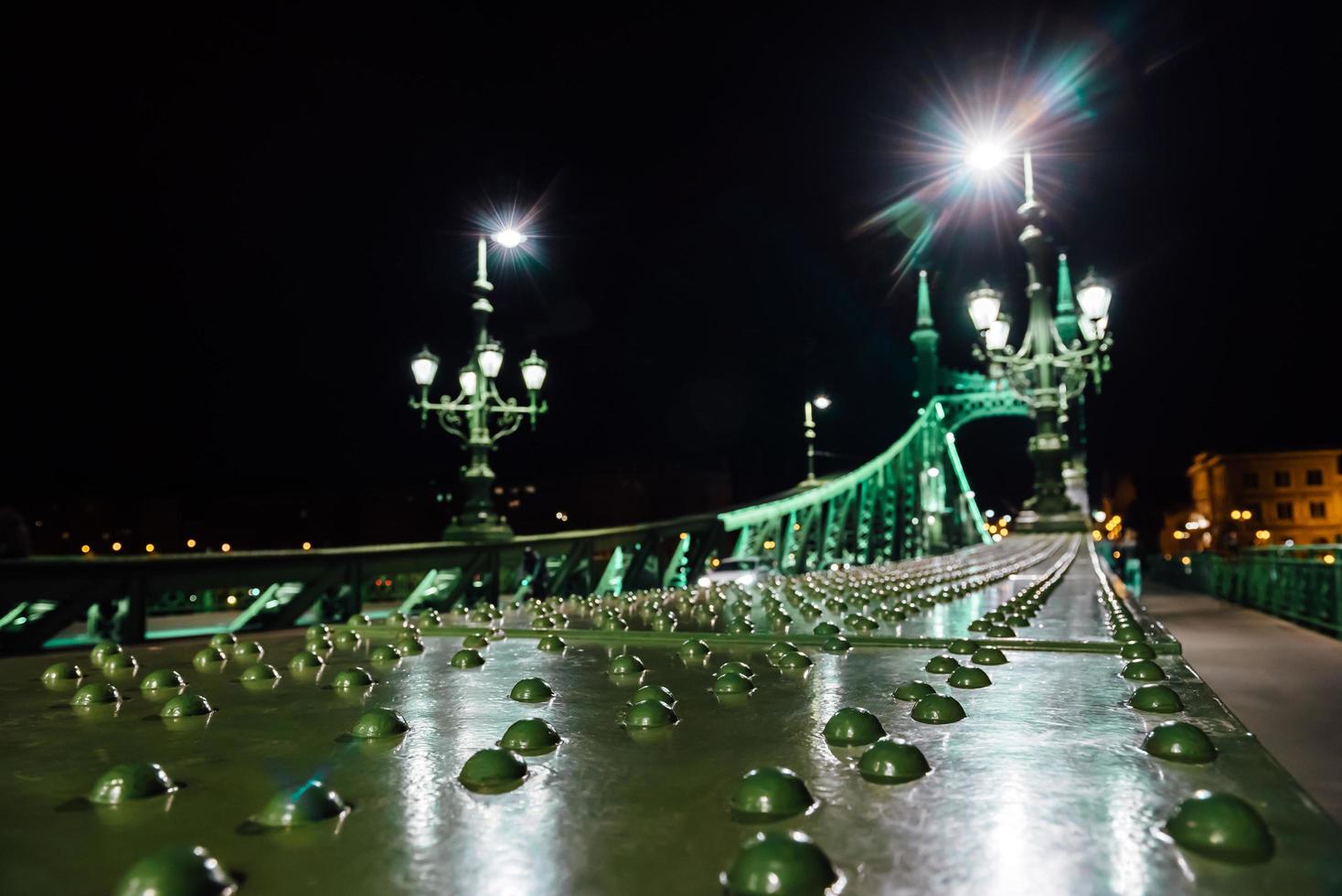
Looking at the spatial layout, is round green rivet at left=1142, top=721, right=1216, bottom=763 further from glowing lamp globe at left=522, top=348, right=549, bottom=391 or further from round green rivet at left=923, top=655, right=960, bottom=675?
glowing lamp globe at left=522, top=348, right=549, bottom=391

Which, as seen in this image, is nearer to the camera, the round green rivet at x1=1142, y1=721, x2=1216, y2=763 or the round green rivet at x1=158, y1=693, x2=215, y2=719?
the round green rivet at x1=1142, y1=721, x2=1216, y2=763

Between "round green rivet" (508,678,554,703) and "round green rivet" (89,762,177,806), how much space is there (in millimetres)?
677

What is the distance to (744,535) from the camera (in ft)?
46.2

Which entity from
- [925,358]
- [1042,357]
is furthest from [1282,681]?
[925,358]

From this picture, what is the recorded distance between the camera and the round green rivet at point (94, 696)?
172cm

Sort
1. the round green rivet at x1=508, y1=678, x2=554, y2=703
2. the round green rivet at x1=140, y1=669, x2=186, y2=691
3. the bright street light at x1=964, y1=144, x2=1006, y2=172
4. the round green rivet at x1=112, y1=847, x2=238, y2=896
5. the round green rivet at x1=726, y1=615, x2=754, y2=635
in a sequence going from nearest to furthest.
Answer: the round green rivet at x1=112, y1=847, x2=238, y2=896, the round green rivet at x1=508, y1=678, x2=554, y2=703, the round green rivet at x1=140, y1=669, x2=186, y2=691, the round green rivet at x1=726, y1=615, x2=754, y2=635, the bright street light at x1=964, y1=144, x2=1006, y2=172

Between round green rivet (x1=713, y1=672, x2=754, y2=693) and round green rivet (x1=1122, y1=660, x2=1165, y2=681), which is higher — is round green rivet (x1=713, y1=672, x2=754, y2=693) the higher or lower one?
the lower one

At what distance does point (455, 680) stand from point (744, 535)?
12270 millimetres

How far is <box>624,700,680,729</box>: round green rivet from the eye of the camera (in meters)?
1.43

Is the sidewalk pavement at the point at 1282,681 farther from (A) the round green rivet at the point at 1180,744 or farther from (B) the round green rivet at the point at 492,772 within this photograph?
(B) the round green rivet at the point at 492,772

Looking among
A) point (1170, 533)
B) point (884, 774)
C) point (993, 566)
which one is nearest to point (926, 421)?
point (993, 566)

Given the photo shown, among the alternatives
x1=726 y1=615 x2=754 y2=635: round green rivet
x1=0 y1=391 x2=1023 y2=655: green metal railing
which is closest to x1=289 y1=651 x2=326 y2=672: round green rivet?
x1=726 y1=615 x2=754 y2=635: round green rivet

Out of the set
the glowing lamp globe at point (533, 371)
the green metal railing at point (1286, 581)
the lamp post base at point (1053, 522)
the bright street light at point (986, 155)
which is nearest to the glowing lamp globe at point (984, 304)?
the lamp post base at point (1053, 522)

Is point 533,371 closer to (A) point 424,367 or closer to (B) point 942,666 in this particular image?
(A) point 424,367
